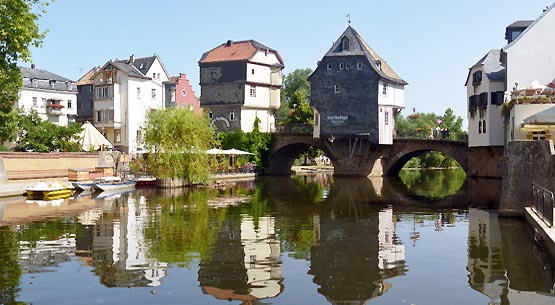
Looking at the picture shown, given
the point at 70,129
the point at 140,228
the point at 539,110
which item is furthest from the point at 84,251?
the point at 70,129

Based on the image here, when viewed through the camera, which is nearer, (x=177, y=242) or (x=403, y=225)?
(x=177, y=242)

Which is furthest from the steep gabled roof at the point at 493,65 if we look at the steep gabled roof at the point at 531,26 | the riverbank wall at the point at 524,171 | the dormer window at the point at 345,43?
the riverbank wall at the point at 524,171

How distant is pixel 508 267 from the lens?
18.4 metres

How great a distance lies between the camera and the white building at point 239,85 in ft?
252

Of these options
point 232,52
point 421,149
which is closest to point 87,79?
point 232,52

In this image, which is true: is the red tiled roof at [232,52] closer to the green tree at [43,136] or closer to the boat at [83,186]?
the green tree at [43,136]

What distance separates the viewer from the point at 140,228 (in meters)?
26.6

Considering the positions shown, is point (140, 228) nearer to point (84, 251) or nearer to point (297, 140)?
point (84, 251)

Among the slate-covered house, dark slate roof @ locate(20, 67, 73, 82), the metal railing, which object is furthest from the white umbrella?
the metal railing

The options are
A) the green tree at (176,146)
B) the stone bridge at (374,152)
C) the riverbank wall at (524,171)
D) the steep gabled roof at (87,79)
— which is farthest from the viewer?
the steep gabled roof at (87,79)

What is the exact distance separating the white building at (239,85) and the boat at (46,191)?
35.6 metres

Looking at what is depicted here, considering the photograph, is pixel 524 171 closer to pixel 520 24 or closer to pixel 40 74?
pixel 520 24

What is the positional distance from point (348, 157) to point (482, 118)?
16730 mm

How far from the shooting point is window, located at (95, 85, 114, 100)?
3056 inches
